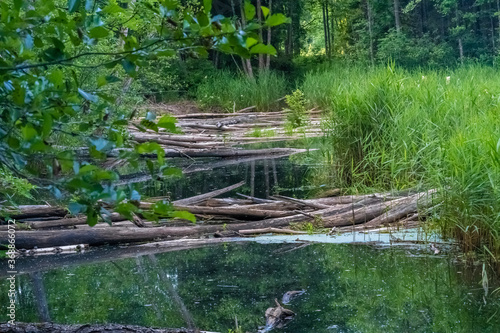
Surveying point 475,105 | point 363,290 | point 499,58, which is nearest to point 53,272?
point 363,290

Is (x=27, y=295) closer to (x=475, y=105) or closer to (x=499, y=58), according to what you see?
(x=475, y=105)

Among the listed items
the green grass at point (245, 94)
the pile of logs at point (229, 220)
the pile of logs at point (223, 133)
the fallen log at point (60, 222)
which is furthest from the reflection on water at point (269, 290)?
the green grass at point (245, 94)

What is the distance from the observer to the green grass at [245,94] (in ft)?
60.8

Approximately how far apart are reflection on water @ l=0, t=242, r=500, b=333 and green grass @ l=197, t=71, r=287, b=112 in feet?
41.2

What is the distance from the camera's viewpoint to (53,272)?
4.97 metres

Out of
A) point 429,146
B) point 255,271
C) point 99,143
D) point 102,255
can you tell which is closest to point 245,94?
point 429,146

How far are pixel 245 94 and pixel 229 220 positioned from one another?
13.0 metres

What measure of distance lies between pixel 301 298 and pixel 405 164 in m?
2.97

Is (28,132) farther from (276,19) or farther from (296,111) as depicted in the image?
(296,111)

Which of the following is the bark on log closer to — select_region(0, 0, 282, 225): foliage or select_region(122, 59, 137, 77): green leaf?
select_region(0, 0, 282, 225): foliage

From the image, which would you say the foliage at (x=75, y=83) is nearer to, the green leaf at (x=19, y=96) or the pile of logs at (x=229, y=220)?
the green leaf at (x=19, y=96)

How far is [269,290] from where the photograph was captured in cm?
441

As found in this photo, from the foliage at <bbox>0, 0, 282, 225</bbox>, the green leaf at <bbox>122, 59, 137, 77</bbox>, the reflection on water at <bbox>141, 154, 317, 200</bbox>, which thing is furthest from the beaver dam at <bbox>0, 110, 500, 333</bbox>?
the green leaf at <bbox>122, 59, 137, 77</bbox>

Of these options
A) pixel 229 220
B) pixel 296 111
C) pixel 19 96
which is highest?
pixel 296 111
